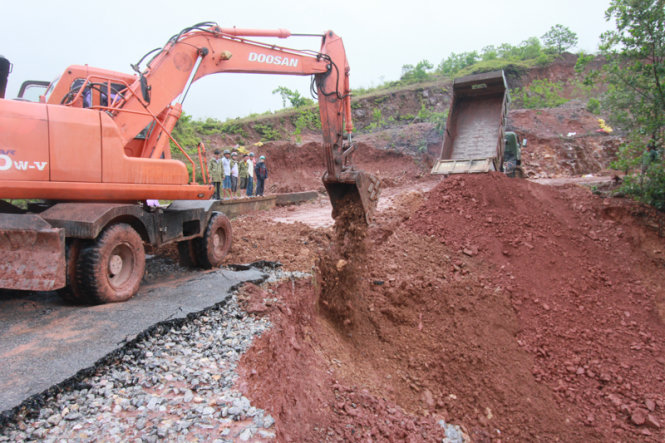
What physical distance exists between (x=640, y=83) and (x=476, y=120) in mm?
3967

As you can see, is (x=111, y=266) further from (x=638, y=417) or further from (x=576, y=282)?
(x=576, y=282)

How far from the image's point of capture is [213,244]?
5879 millimetres

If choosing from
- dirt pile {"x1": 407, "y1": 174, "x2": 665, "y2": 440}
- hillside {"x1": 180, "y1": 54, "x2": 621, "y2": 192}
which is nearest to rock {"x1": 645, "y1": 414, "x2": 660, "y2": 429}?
dirt pile {"x1": 407, "y1": 174, "x2": 665, "y2": 440}

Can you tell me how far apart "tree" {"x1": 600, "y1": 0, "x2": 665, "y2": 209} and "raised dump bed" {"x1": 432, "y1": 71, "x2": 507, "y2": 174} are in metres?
2.57

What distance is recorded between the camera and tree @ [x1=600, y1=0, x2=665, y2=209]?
7.23 metres

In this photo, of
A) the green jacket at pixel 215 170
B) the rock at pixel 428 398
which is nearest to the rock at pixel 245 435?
the rock at pixel 428 398

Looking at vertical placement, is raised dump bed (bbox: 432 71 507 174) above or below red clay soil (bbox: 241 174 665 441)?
above

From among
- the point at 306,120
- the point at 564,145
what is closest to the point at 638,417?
the point at 564,145

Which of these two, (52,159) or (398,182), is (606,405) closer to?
(52,159)

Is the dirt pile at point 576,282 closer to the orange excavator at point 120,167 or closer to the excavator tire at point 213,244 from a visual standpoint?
the orange excavator at point 120,167

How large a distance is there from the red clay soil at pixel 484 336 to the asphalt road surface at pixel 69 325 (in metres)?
0.81

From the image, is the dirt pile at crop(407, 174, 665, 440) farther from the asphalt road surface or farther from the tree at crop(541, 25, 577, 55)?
the tree at crop(541, 25, 577, 55)

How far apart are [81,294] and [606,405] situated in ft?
18.1

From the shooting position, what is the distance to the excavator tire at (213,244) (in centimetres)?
576
